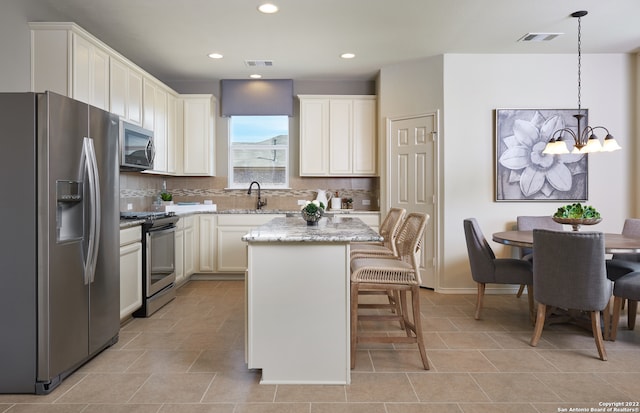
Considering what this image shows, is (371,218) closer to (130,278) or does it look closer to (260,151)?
(260,151)

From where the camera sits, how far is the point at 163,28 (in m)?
3.83

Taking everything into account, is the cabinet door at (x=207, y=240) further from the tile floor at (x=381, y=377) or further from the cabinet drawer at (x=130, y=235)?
the tile floor at (x=381, y=377)

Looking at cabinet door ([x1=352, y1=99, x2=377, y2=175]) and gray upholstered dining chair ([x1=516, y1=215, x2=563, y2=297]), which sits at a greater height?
cabinet door ([x1=352, y1=99, x2=377, y2=175])

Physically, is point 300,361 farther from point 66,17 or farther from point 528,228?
point 66,17

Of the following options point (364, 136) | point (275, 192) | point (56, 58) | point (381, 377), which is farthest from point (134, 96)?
point (381, 377)

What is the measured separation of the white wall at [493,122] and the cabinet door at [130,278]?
3.23 meters

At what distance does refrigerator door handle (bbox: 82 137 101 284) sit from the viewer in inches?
99.5

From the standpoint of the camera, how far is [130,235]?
3.42m

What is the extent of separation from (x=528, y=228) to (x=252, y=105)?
3772 mm

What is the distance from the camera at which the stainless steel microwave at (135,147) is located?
3.75 m

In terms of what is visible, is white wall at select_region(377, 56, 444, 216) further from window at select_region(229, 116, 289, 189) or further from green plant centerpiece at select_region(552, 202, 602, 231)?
green plant centerpiece at select_region(552, 202, 602, 231)

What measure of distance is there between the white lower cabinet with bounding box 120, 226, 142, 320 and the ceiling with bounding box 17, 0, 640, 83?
1888mm

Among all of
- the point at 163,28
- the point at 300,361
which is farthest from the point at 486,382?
the point at 163,28

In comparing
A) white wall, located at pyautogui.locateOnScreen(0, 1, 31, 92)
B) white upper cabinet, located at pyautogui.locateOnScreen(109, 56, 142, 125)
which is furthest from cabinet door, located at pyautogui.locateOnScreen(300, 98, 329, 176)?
white wall, located at pyautogui.locateOnScreen(0, 1, 31, 92)
